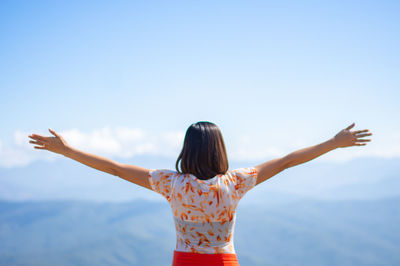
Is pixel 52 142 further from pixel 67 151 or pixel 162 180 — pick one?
pixel 162 180

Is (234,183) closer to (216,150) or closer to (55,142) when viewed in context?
(216,150)

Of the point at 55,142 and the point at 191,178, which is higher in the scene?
the point at 55,142

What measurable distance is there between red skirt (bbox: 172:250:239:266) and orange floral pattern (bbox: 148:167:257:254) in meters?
0.03

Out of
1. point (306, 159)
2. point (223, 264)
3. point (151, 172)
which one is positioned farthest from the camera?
point (306, 159)

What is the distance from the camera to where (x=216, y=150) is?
3193mm

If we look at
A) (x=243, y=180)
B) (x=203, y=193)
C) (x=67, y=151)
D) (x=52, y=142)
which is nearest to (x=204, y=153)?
(x=203, y=193)

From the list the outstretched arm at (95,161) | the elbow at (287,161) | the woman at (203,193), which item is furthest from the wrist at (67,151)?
the elbow at (287,161)

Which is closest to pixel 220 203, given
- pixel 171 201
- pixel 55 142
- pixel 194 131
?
pixel 171 201

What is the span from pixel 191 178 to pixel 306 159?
3.80 ft

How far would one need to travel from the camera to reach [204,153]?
3174 millimetres

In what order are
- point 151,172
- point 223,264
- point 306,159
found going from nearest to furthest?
1. point 223,264
2. point 151,172
3. point 306,159

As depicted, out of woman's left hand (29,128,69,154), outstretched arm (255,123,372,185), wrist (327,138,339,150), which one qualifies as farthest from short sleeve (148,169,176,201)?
wrist (327,138,339,150)

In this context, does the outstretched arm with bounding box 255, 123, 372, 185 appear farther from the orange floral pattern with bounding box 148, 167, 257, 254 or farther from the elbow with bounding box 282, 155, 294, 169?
the orange floral pattern with bounding box 148, 167, 257, 254

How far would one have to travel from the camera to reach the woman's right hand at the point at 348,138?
372cm
